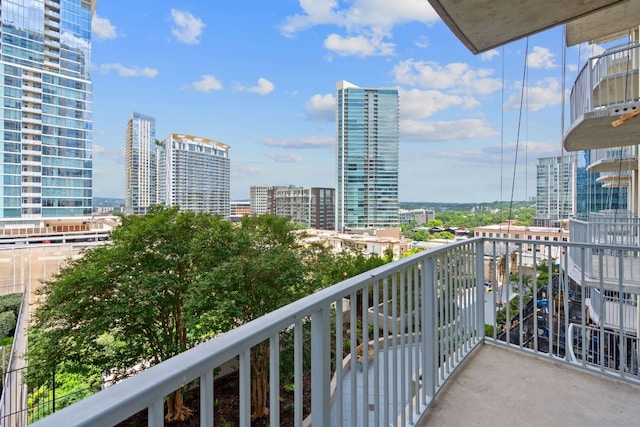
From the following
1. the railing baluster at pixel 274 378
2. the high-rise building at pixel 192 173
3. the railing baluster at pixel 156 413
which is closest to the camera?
the railing baluster at pixel 156 413

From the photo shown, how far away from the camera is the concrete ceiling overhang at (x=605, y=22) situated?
4.09 meters

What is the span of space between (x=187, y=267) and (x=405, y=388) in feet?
21.7

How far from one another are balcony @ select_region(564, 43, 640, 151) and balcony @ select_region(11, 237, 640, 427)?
6.65 feet

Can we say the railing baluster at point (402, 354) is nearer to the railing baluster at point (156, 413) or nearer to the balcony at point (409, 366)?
the balcony at point (409, 366)

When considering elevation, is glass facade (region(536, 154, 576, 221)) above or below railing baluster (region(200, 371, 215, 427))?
above

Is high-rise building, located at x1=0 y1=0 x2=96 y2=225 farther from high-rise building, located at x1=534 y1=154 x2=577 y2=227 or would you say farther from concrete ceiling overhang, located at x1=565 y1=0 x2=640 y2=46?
concrete ceiling overhang, located at x1=565 y1=0 x2=640 y2=46

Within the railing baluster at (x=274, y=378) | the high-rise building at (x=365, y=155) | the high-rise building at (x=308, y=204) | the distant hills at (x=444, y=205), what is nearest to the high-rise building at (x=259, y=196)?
A: the high-rise building at (x=308, y=204)

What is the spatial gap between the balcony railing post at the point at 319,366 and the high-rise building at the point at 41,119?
97.9 ft

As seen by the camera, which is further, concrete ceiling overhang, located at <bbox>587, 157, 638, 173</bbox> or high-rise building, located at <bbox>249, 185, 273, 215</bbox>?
high-rise building, located at <bbox>249, 185, 273, 215</bbox>

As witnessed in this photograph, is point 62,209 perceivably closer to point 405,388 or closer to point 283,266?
point 283,266

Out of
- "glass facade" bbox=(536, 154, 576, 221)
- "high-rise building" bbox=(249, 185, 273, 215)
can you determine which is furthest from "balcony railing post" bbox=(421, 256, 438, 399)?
"high-rise building" bbox=(249, 185, 273, 215)

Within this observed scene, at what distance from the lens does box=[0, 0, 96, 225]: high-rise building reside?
918 inches

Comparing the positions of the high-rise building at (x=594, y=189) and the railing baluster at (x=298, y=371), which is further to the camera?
the high-rise building at (x=594, y=189)

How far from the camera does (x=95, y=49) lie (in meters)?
33.8
